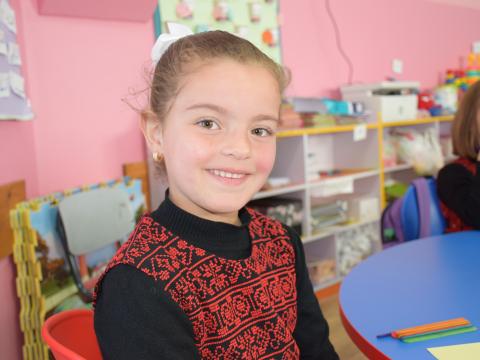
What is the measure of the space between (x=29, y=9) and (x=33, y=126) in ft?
1.58

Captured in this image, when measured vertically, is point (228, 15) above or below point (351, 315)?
above

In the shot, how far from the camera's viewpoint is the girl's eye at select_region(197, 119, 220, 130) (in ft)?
2.56

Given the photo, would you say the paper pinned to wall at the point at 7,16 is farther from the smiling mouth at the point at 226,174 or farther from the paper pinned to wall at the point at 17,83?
the smiling mouth at the point at 226,174

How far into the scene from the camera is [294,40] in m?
2.90

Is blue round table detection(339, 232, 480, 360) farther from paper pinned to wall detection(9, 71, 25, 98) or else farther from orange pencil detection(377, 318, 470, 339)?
paper pinned to wall detection(9, 71, 25, 98)

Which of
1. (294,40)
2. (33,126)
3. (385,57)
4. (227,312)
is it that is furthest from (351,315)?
(385,57)

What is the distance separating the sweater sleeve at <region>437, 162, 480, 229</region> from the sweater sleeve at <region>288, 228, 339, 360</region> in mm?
823

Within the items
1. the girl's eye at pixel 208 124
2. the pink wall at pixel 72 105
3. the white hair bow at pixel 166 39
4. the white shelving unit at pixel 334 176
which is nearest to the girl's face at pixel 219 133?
the girl's eye at pixel 208 124

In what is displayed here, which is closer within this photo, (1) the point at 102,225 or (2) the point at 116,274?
(2) the point at 116,274

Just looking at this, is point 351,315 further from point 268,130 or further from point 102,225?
point 102,225

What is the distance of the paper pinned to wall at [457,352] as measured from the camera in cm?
66

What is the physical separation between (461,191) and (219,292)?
1202 mm

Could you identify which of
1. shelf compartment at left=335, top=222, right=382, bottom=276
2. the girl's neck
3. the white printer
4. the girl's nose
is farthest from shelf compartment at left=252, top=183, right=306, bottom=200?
the girl's nose

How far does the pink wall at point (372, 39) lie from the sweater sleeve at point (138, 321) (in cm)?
231
